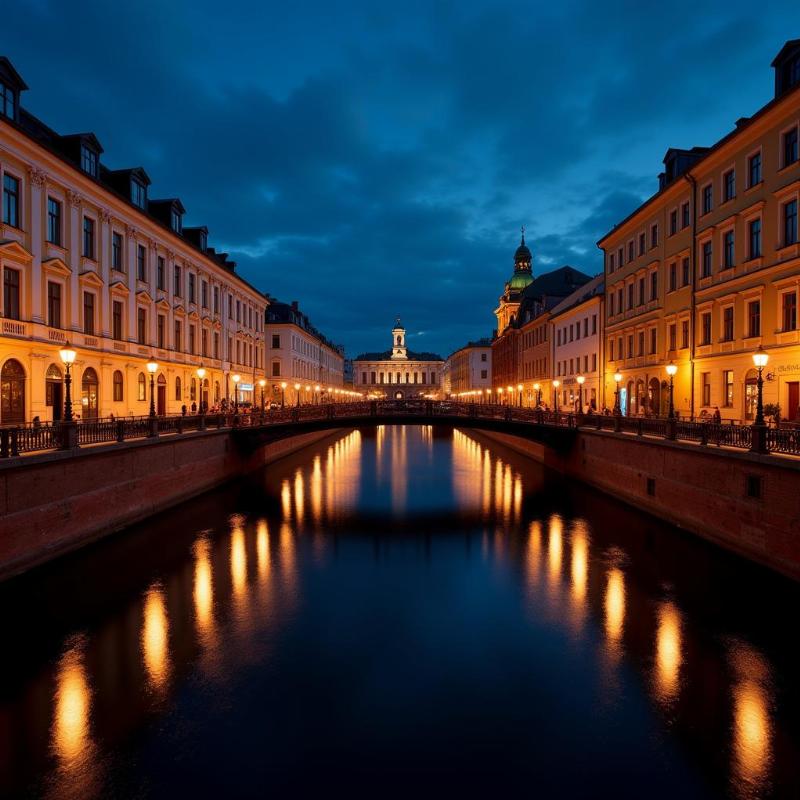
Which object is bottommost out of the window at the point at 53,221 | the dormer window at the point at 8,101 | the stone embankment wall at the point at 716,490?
the stone embankment wall at the point at 716,490

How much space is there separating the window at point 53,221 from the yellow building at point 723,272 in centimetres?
3045

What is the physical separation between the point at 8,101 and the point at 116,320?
11552 mm

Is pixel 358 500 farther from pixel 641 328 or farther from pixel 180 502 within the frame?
pixel 641 328

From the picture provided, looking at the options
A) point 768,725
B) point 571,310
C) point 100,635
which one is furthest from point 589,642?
point 571,310

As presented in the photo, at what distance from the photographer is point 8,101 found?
23.5 meters

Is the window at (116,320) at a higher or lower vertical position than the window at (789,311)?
higher

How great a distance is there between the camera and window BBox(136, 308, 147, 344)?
34500 millimetres

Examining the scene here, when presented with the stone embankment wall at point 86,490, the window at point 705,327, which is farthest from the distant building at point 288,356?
the window at point 705,327

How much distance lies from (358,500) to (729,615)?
19883 millimetres

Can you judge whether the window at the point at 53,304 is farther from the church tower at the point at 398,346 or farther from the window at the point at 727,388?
the church tower at the point at 398,346

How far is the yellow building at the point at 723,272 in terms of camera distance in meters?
23.4

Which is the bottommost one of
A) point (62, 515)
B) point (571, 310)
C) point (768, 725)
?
point (768, 725)

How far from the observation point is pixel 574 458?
35.6 meters

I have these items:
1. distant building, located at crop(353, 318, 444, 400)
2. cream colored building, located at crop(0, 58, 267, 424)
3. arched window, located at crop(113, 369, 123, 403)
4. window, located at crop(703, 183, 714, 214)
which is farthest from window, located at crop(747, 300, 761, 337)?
distant building, located at crop(353, 318, 444, 400)
